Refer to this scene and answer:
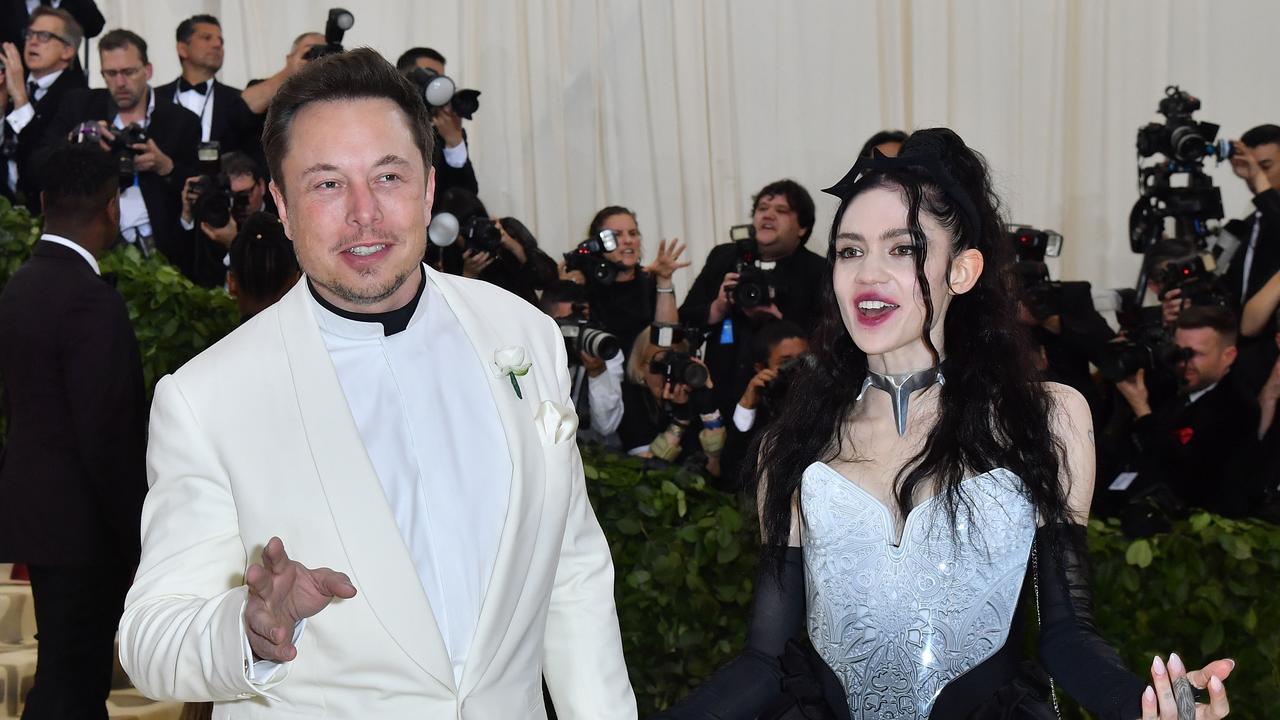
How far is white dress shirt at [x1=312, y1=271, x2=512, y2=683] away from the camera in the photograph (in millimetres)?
2104

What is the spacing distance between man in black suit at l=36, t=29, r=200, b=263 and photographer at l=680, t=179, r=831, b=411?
2521 mm

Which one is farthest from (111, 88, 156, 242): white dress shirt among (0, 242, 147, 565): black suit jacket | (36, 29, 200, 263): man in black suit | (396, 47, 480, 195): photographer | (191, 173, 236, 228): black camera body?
(0, 242, 147, 565): black suit jacket

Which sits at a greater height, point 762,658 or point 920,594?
point 920,594

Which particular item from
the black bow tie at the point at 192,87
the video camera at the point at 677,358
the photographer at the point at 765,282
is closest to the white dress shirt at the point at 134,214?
the black bow tie at the point at 192,87

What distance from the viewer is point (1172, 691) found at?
1.89 m

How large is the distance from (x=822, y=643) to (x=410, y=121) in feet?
3.78

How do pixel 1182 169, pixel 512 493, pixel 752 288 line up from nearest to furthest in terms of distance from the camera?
pixel 512 493 → pixel 752 288 → pixel 1182 169

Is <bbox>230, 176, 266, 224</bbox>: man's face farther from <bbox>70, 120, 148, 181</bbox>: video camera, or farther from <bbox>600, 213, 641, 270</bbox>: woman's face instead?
<bbox>600, 213, 641, 270</bbox>: woman's face

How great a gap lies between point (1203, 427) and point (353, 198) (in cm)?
370

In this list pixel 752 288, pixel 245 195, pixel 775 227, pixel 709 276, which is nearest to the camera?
A: pixel 752 288

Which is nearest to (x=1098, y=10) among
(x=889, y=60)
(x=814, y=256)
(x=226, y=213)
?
(x=889, y=60)

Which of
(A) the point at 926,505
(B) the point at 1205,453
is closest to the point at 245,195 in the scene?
(B) the point at 1205,453

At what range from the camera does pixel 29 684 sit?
4.99 meters

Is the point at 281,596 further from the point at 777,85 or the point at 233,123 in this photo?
the point at 777,85
